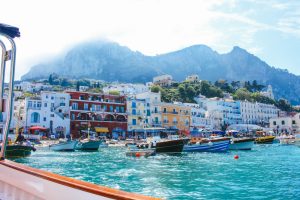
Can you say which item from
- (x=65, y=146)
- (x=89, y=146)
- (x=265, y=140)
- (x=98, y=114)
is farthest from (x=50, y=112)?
(x=265, y=140)

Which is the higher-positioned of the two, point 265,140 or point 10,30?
point 10,30

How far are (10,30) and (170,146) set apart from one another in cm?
2934

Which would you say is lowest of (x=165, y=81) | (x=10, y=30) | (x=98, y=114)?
(x=10, y=30)

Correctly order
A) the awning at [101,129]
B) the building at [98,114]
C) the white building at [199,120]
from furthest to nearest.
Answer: the white building at [199,120] → the awning at [101,129] → the building at [98,114]

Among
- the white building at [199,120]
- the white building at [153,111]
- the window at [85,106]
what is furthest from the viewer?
the white building at [199,120]

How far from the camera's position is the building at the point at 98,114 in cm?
5738

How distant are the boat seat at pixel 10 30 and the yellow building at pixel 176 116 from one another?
6559cm

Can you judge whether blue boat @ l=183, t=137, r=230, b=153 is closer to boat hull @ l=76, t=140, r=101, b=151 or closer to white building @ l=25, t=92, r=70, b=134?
boat hull @ l=76, t=140, r=101, b=151

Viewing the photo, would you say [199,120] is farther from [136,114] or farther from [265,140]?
[265,140]

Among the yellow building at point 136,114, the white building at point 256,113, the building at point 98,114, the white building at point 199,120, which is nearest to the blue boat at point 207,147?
the building at point 98,114

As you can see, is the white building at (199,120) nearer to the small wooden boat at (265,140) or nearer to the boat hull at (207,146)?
the small wooden boat at (265,140)

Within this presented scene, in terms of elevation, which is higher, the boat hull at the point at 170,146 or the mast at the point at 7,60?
the mast at the point at 7,60

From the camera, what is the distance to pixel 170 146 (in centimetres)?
3278

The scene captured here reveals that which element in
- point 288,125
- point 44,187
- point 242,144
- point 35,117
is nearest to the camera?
point 44,187
